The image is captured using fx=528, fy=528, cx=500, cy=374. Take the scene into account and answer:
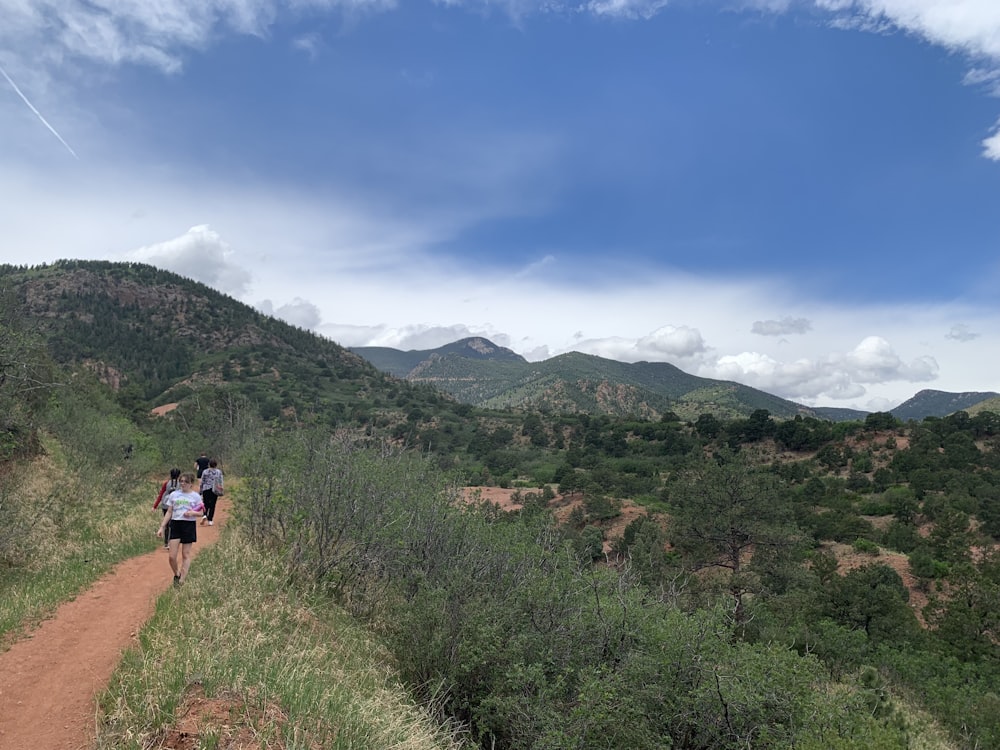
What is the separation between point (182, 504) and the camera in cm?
867

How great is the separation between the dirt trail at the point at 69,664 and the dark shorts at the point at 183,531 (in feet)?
1.72

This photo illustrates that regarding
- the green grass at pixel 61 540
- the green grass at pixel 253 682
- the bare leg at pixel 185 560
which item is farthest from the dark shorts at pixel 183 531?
the green grass at pixel 61 540

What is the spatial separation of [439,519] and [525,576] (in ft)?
6.97

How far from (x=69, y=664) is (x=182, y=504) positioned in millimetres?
3240

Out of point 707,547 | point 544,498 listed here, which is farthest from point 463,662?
point 544,498

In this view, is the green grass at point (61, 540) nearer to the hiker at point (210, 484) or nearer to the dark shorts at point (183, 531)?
A: the hiker at point (210, 484)

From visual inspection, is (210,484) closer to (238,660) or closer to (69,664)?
(69,664)

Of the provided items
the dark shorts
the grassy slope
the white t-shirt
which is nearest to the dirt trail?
the grassy slope

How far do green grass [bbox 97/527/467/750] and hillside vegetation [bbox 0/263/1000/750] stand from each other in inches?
1.8

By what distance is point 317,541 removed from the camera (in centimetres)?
953

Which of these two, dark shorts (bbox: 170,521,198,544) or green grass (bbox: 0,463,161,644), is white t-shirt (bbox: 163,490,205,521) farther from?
green grass (bbox: 0,463,161,644)

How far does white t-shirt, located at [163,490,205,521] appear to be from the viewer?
8570 millimetres

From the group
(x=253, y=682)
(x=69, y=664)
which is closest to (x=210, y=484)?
(x=69, y=664)

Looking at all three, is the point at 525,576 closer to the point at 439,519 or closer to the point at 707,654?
the point at 439,519
